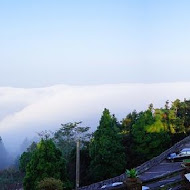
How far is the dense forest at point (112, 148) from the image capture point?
34219mm

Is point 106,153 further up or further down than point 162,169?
further up

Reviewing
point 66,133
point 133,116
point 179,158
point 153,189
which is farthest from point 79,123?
point 153,189

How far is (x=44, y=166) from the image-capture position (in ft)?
111

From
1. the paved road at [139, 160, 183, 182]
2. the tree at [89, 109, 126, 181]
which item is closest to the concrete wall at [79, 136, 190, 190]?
the paved road at [139, 160, 183, 182]

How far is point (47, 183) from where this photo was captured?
16062mm

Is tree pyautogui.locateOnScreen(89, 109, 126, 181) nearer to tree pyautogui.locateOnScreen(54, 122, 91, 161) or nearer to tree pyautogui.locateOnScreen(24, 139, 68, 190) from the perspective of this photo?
tree pyautogui.locateOnScreen(24, 139, 68, 190)

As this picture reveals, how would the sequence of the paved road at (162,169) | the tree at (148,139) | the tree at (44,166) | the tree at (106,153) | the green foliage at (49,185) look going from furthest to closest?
the tree at (148,139) < the tree at (106,153) < the tree at (44,166) < the paved road at (162,169) < the green foliage at (49,185)

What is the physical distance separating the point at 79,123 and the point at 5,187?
1920cm

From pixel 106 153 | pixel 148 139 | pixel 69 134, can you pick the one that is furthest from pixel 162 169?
pixel 69 134

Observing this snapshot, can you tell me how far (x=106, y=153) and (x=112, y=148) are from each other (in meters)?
1.12

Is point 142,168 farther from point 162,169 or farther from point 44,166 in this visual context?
point 44,166

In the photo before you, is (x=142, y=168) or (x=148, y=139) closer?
(x=142, y=168)

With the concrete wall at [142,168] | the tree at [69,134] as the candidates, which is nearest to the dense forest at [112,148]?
the concrete wall at [142,168]

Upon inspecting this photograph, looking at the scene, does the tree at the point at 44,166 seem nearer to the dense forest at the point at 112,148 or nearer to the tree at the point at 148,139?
the dense forest at the point at 112,148
